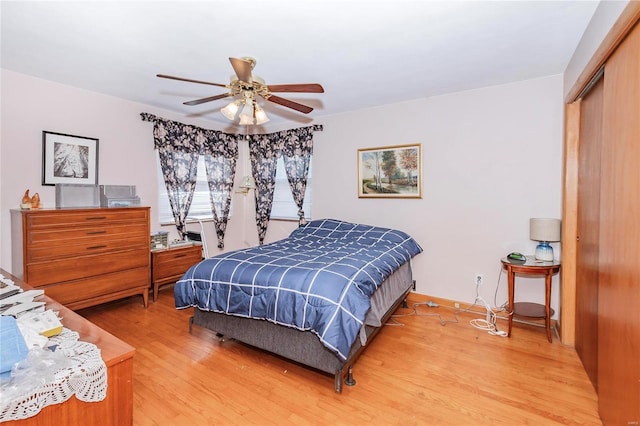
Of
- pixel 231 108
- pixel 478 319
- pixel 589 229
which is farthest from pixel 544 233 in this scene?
pixel 231 108

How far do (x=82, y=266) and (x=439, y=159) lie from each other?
387 centimetres

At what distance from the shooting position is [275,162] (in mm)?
4777

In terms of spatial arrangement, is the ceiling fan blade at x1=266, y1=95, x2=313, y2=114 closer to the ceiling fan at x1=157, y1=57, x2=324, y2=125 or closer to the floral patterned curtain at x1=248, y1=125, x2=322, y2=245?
the ceiling fan at x1=157, y1=57, x2=324, y2=125

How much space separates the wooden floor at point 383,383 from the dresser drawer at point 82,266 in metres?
0.64

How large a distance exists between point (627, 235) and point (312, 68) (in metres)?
2.45

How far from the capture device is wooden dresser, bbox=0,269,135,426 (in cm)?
108

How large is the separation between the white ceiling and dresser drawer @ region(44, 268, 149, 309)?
77.5 inches

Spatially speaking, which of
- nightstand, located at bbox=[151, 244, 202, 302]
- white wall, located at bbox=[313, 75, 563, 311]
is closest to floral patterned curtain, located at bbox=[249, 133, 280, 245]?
nightstand, located at bbox=[151, 244, 202, 302]

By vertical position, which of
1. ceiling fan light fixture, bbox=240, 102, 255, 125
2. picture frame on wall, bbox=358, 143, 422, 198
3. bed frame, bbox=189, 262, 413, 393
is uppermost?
ceiling fan light fixture, bbox=240, 102, 255, 125

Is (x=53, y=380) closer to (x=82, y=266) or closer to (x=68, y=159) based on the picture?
(x=82, y=266)


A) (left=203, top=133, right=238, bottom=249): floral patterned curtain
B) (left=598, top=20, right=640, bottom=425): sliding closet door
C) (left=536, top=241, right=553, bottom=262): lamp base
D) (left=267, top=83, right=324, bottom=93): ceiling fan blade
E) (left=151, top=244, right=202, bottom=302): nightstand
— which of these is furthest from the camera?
(left=203, top=133, right=238, bottom=249): floral patterned curtain

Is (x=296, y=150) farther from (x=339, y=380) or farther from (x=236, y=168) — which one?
(x=339, y=380)

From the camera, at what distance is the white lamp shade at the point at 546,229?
107 inches

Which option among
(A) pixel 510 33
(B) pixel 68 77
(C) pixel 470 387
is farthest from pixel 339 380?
(B) pixel 68 77
